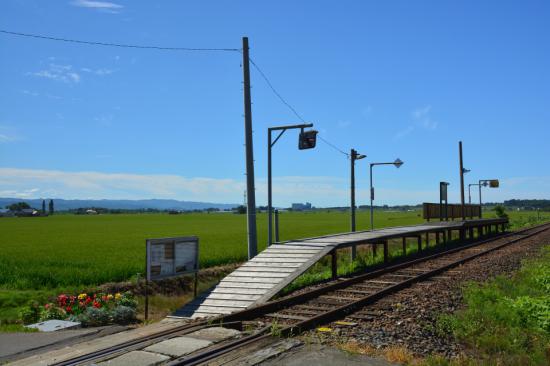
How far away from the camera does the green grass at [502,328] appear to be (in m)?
6.43

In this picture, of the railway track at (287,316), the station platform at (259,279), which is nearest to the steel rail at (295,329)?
the railway track at (287,316)

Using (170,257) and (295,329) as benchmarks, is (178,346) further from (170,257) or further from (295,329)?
(170,257)

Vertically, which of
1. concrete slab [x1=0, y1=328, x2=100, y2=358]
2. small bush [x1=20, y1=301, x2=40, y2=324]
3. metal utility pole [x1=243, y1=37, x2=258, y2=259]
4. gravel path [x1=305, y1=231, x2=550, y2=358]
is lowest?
small bush [x1=20, y1=301, x2=40, y2=324]

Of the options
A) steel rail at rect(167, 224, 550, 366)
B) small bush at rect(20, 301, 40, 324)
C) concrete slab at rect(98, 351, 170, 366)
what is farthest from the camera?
small bush at rect(20, 301, 40, 324)

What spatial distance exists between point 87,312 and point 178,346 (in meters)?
3.63

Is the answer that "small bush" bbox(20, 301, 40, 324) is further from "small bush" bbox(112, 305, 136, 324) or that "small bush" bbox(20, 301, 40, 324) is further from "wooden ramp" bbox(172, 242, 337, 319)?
"wooden ramp" bbox(172, 242, 337, 319)

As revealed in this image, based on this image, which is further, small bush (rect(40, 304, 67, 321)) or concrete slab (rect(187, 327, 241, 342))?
small bush (rect(40, 304, 67, 321))

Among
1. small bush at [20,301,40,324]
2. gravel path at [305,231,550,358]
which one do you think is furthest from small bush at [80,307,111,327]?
gravel path at [305,231,550,358]

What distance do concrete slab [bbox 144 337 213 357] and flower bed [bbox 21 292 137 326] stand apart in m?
3.08

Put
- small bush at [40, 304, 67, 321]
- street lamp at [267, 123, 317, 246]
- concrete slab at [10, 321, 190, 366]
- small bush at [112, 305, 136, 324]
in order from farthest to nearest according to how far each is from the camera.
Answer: street lamp at [267, 123, 317, 246], small bush at [40, 304, 67, 321], small bush at [112, 305, 136, 324], concrete slab at [10, 321, 190, 366]

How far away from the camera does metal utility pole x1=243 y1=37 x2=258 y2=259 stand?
13.4 metres

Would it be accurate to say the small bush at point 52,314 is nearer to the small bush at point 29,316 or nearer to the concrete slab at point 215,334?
the small bush at point 29,316

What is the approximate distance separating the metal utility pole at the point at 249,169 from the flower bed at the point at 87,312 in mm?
3424

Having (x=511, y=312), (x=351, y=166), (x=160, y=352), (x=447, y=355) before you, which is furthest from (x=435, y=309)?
(x=351, y=166)
